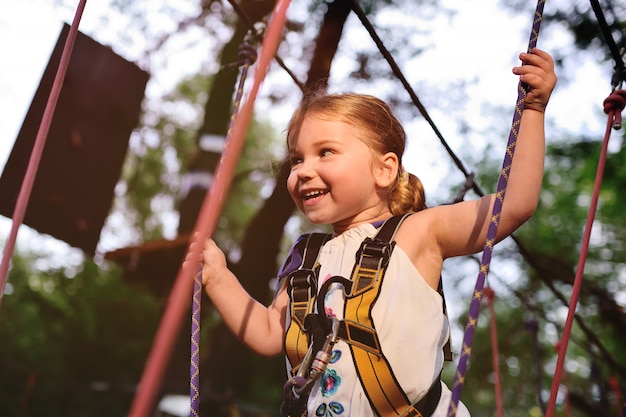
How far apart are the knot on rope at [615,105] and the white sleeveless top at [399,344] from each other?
2.15 feet

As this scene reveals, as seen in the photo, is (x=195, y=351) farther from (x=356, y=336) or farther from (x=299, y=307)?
(x=356, y=336)

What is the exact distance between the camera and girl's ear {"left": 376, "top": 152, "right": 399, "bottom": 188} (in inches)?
63.7

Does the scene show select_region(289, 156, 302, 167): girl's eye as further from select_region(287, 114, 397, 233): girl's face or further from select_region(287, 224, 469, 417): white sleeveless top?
select_region(287, 224, 469, 417): white sleeveless top

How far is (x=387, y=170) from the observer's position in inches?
64.6

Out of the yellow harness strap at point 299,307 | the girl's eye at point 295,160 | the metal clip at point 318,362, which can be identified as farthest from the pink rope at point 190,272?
the girl's eye at point 295,160

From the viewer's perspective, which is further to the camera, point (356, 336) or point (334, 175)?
point (334, 175)

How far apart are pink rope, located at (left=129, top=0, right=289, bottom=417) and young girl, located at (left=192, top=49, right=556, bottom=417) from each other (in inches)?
26.3

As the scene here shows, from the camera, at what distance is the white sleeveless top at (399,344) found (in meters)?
1.28

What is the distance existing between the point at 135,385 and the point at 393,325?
7.72 meters

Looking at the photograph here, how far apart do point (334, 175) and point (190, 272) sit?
892 millimetres

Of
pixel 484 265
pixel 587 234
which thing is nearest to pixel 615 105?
pixel 587 234

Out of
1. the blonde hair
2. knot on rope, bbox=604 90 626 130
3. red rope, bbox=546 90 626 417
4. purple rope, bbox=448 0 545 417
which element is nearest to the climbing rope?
the blonde hair

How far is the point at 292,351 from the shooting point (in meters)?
1.42

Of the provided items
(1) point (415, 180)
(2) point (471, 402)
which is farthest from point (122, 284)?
(2) point (471, 402)
